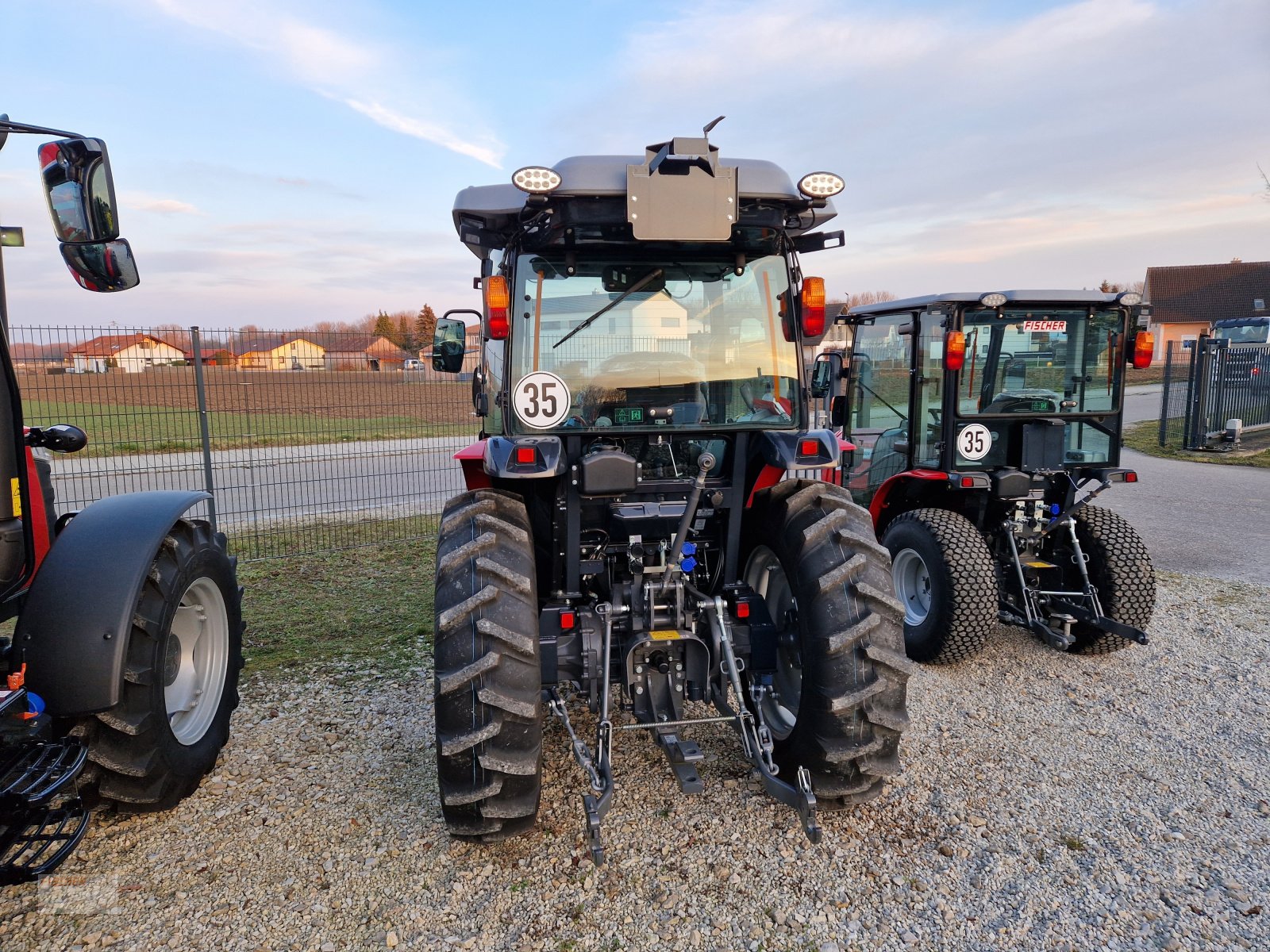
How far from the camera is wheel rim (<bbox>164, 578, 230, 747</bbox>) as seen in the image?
350 cm

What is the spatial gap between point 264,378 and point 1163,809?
731 centimetres

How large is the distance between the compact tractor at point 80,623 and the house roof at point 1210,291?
169 ft

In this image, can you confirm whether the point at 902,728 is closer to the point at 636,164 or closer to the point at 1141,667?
the point at 636,164

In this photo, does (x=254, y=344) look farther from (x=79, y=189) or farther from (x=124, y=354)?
(x=79, y=189)

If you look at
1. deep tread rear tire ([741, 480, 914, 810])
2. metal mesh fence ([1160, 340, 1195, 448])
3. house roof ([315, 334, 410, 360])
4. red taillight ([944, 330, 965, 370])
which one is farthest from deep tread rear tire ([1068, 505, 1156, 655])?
metal mesh fence ([1160, 340, 1195, 448])

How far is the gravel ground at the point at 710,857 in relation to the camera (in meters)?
2.66

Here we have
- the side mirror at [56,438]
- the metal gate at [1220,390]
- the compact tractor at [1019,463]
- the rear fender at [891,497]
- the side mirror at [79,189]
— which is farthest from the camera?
the metal gate at [1220,390]

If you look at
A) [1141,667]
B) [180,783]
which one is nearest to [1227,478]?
[1141,667]

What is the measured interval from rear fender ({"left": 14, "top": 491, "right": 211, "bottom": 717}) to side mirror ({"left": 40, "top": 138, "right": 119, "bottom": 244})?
1.08 meters

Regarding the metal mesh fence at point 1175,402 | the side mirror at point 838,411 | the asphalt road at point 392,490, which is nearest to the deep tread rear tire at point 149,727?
the asphalt road at point 392,490

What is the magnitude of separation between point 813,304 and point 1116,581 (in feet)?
9.94

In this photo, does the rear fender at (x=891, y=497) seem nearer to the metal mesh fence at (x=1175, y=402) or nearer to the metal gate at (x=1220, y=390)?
the metal mesh fence at (x=1175, y=402)

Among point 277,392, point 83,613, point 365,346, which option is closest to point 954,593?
point 83,613

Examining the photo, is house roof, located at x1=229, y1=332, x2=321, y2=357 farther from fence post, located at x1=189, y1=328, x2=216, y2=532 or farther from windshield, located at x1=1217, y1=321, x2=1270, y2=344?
windshield, located at x1=1217, y1=321, x2=1270, y2=344
